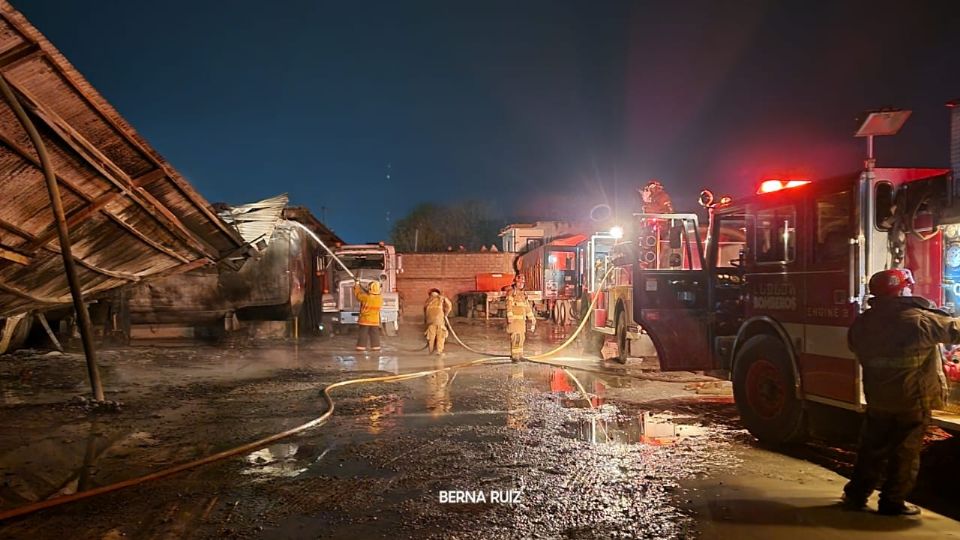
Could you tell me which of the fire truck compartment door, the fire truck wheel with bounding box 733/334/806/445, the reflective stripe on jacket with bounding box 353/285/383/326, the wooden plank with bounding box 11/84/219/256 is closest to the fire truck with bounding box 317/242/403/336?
the reflective stripe on jacket with bounding box 353/285/383/326

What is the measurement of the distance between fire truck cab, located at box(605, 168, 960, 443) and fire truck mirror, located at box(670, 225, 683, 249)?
1.78 meters

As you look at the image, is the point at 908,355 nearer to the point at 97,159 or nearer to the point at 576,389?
the point at 576,389

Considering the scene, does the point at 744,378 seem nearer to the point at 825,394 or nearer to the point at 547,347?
the point at 825,394

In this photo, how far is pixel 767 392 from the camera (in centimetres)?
654

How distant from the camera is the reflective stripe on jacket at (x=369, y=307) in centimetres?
1509

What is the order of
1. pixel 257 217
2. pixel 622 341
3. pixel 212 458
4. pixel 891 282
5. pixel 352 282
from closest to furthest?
pixel 891 282 → pixel 212 458 → pixel 622 341 → pixel 257 217 → pixel 352 282

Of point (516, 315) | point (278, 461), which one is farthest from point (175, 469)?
point (516, 315)

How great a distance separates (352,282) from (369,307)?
523 centimetres

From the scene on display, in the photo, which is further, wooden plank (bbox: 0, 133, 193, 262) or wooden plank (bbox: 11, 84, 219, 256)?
wooden plank (bbox: 0, 133, 193, 262)

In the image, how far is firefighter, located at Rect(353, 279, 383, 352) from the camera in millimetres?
15078

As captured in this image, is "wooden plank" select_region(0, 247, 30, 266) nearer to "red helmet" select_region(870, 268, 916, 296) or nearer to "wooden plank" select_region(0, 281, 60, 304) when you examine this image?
"wooden plank" select_region(0, 281, 60, 304)

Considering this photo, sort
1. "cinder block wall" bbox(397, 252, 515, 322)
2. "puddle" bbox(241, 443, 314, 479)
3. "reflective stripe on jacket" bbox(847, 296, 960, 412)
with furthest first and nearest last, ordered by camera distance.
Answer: "cinder block wall" bbox(397, 252, 515, 322)
"puddle" bbox(241, 443, 314, 479)
"reflective stripe on jacket" bbox(847, 296, 960, 412)

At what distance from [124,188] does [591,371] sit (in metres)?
8.13

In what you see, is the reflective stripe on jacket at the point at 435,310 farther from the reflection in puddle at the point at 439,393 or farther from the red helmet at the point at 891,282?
the red helmet at the point at 891,282
